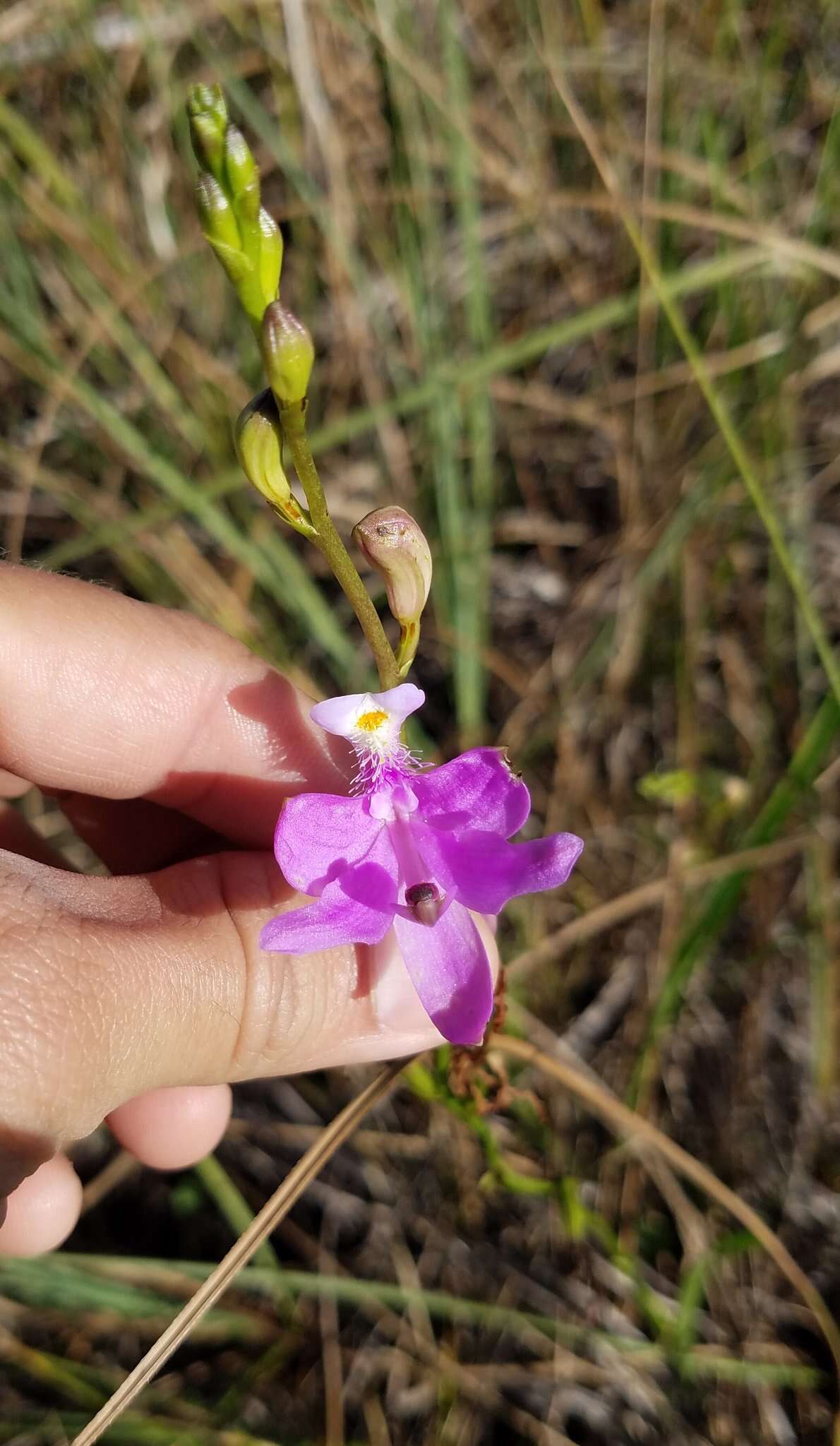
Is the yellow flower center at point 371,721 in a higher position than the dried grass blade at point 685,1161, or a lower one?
higher

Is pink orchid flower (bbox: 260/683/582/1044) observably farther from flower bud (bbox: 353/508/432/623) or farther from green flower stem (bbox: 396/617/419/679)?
flower bud (bbox: 353/508/432/623)

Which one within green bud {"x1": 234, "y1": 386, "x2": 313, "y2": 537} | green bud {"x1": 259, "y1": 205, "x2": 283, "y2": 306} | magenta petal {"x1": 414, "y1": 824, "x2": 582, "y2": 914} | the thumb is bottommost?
the thumb

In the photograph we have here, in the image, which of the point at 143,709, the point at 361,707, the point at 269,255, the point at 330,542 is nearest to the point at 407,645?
the point at 361,707

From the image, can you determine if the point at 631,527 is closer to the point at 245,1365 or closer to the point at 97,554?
the point at 97,554

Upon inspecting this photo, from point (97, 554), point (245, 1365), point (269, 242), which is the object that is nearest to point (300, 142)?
point (97, 554)

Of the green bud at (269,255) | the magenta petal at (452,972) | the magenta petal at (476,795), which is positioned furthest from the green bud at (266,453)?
the magenta petal at (452,972)

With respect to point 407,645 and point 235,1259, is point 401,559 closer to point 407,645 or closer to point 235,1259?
point 407,645

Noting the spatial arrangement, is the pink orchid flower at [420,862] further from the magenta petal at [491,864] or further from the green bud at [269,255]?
the green bud at [269,255]

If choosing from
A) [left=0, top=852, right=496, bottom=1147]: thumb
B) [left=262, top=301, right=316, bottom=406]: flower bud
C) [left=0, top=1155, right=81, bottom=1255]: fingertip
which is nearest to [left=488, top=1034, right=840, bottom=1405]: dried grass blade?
[left=0, top=852, right=496, bottom=1147]: thumb
